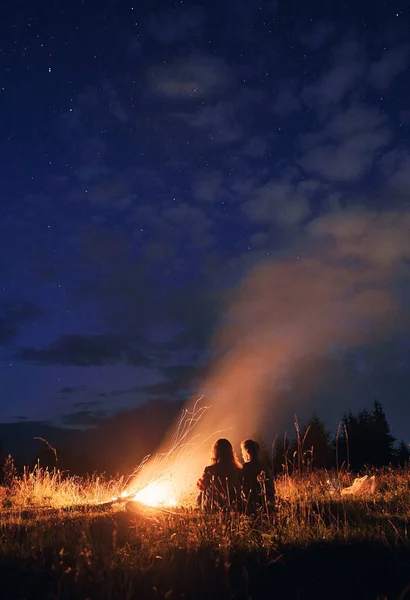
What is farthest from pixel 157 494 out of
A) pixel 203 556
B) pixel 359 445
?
pixel 359 445

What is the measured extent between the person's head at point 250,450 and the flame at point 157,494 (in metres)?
1.76

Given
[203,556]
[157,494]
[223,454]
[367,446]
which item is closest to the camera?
[203,556]

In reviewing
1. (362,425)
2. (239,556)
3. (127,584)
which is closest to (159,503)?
(239,556)

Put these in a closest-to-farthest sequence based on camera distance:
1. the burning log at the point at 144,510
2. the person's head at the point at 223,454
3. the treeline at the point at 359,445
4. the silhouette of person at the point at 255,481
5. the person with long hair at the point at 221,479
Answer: the burning log at the point at 144,510
the silhouette of person at the point at 255,481
the person with long hair at the point at 221,479
the person's head at the point at 223,454
the treeline at the point at 359,445

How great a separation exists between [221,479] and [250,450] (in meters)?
0.72

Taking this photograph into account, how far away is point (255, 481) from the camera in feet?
31.1

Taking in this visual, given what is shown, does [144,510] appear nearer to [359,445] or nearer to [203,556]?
[203,556]

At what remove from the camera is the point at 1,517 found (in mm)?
9078

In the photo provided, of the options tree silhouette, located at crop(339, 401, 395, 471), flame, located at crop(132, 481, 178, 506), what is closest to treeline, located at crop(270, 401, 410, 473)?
tree silhouette, located at crop(339, 401, 395, 471)

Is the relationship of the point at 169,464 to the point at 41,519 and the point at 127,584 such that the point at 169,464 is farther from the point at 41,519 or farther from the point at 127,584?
the point at 127,584

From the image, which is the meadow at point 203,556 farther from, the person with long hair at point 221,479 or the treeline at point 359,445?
the treeline at point 359,445

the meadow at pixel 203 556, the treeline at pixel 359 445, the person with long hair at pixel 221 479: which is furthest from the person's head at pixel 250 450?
the treeline at pixel 359 445

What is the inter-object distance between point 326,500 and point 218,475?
202 centimetres

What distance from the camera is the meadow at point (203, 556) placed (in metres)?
5.43
